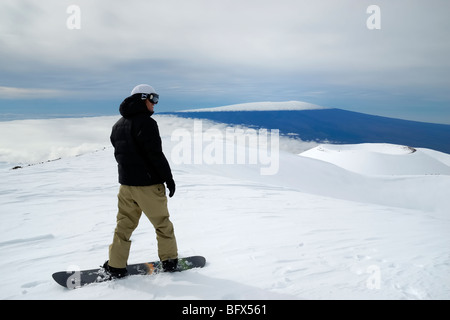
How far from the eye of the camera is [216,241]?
16.5ft

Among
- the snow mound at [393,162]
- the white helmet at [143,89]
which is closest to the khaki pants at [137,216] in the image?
the white helmet at [143,89]

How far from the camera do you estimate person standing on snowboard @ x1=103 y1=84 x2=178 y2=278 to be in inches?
133

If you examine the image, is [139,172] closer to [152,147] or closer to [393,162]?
[152,147]

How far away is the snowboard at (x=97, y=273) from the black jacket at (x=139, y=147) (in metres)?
1.17

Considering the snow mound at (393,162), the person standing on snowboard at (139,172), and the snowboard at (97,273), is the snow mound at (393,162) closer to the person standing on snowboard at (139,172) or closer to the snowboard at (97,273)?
the snowboard at (97,273)

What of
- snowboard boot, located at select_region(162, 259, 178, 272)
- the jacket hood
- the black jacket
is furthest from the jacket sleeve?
snowboard boot, located at select_region(162, 259, 178, 272)

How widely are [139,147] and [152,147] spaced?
7.7 inches

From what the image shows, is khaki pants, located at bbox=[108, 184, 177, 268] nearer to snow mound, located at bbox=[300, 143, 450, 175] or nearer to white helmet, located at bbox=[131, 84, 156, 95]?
white helmet, located at bbox=[131, 84, 156, 95]

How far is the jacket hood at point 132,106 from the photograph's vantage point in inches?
133

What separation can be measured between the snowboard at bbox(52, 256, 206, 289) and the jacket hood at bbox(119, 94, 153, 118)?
6.52 ft

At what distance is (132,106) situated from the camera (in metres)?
3.38

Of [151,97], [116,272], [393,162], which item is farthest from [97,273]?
[393,162]
